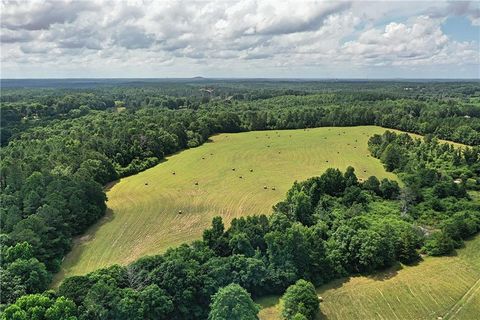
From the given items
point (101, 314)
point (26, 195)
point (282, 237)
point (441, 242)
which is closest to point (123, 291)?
point (101, 314)

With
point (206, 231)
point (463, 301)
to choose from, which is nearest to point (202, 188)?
point (206, 231)

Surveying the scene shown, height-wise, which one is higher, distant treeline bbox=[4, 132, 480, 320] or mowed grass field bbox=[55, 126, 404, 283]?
distant treeline bbox=[4, 132, 480, 320]

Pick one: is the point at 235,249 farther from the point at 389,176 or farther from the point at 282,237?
the point at 389,176

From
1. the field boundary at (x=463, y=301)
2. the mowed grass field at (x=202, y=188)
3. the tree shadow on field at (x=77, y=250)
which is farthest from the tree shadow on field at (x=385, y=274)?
the tree shadow on field at (x=77, y=250)

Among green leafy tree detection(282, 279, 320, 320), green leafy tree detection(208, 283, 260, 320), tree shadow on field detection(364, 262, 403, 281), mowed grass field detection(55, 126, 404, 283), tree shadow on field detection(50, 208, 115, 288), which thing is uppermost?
green leafy tree detection(208, 283, 260, 320)

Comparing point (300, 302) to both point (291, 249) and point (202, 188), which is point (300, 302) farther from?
point (202, 188)

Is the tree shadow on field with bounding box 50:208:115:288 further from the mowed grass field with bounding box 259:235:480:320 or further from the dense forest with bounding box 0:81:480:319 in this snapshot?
the mowed grass field with bounding box 259:235:480:320

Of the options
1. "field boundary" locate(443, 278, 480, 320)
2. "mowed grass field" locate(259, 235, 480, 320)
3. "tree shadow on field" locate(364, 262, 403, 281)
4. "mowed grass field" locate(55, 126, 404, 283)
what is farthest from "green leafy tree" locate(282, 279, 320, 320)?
"mowed grass field" locate(55, 126, 404, 283)
